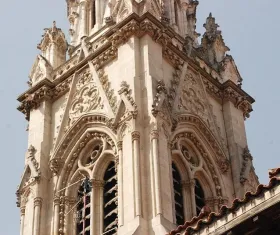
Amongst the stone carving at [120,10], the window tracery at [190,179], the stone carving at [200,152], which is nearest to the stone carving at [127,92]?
the window tracery at [190,179]

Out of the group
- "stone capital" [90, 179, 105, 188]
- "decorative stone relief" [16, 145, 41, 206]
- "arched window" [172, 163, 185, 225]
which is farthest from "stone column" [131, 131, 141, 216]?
"decorative stone relief" [16, 145, 41, 206]

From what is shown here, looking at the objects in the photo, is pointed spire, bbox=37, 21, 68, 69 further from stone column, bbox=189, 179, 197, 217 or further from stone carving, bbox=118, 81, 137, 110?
stone column, bbox=189, 179, 197, 217

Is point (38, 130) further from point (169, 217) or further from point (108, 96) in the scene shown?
point (169, 217)

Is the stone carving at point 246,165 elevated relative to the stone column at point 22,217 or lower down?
elevated

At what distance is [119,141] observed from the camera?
1183 inches

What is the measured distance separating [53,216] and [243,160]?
7397 millimetres

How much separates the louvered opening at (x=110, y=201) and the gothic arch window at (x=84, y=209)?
2.04 feet

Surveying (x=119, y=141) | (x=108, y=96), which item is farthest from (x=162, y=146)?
(x=108, y=96)

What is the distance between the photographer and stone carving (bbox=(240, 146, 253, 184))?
3322 cm

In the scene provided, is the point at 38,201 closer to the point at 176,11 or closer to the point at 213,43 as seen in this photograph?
the point at 213,43

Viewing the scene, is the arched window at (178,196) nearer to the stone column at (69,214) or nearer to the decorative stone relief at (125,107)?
the decorative stone relief at (125,107)

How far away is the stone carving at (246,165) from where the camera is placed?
109 feet

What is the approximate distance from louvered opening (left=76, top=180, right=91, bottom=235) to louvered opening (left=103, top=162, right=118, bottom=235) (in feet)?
2.07

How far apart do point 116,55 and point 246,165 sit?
19.8 ft
